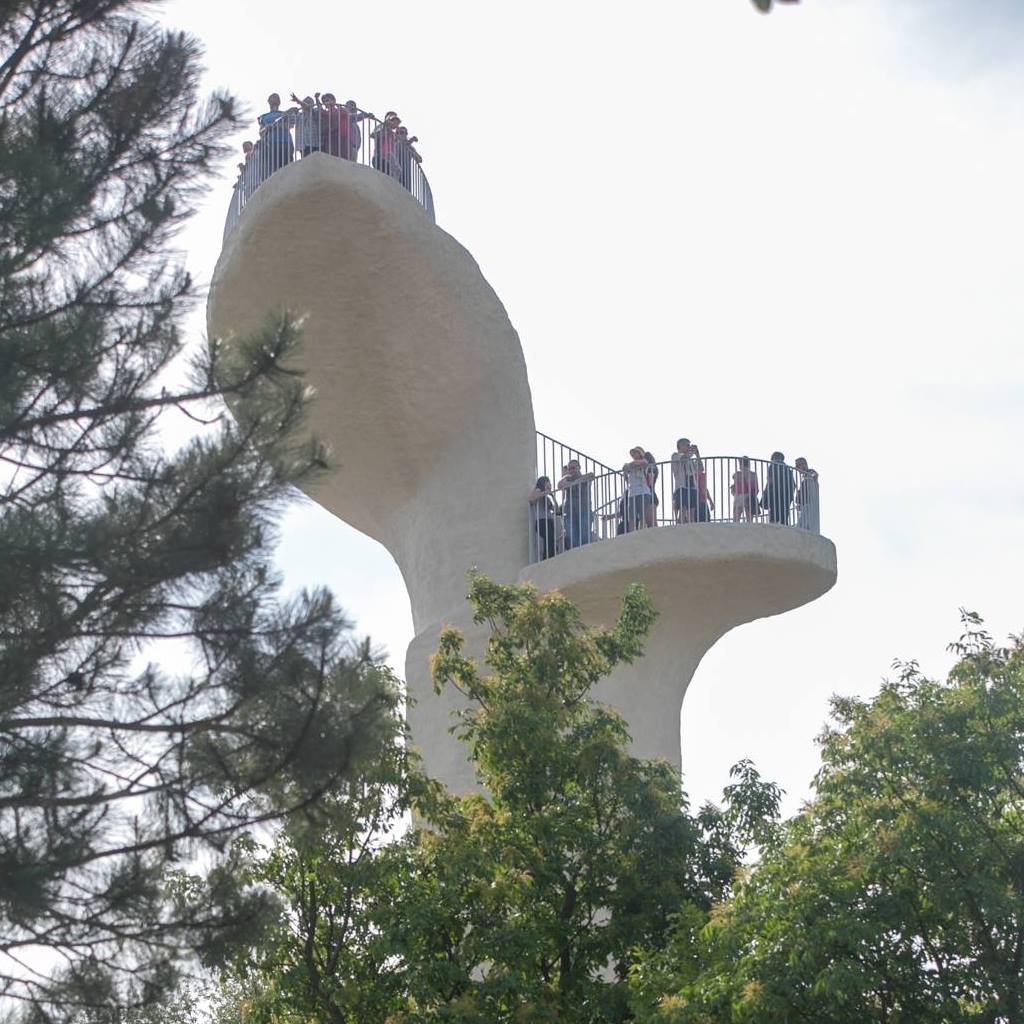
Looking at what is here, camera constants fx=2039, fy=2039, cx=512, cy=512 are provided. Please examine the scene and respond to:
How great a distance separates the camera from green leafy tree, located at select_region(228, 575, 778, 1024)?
14508mm

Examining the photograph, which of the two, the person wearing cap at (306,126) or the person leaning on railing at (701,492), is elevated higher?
the person wearing cap at (306,126)

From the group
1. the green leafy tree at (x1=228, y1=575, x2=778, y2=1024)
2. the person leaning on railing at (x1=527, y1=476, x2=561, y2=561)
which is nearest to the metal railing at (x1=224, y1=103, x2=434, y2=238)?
the person leaning on railing at (x1=527, y1=476, x2=561, y2=561)

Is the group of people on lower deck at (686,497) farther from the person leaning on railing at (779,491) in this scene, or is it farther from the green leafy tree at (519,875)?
the green leafy tree at (519,875)

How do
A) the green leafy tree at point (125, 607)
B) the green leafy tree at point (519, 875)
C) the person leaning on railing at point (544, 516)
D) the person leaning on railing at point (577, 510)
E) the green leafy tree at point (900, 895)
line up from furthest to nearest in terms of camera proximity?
the person leaning on railing at point (544, 516) → the person leaning on railing at point (577, 510) → the green leafy tree at point (519, 875) → the green leafy tree at point (900, 895) → the green leafy tree at point (125, 607)

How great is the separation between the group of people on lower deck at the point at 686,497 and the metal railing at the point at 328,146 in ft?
11.5

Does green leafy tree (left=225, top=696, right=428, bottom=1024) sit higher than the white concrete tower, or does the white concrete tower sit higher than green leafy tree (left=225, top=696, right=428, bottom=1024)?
the white concrete tower

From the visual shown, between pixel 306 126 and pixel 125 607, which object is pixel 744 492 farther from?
pixel 125 607

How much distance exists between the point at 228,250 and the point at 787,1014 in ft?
34.3

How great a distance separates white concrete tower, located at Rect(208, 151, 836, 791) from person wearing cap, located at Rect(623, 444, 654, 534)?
0.35 metres

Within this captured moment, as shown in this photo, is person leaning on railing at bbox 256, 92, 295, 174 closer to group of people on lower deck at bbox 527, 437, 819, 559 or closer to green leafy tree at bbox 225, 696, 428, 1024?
group of people on lower deck at bbox 527, 437, 819, 559

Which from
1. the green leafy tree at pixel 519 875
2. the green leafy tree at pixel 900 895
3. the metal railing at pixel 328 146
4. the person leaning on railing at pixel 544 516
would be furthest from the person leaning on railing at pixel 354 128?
the green leafy tree at pixel 900 895

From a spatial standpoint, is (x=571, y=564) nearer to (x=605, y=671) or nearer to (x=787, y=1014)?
(x=605, y=671)

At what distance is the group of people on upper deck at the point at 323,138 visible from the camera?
20562 millimetres

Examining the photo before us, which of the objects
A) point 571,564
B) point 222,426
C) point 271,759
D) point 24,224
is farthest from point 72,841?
point 571,564
